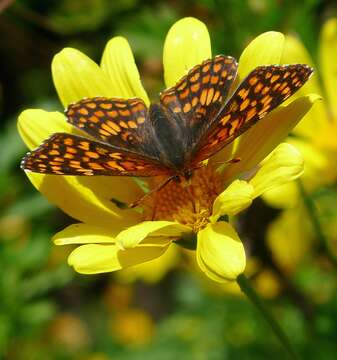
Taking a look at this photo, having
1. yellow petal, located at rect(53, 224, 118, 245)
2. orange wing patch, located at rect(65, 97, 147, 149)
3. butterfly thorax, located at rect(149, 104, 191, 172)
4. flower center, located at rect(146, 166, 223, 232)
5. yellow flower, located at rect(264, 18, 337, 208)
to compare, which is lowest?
yellow flower, located at rect(264, 18, 337, 208)

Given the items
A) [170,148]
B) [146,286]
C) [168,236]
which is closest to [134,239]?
[168,236]

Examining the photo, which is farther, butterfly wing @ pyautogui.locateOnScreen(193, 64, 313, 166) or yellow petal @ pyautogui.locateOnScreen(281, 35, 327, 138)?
yellow petal @ pyautogui.locateOnScreen(281, 35, 327, 138)

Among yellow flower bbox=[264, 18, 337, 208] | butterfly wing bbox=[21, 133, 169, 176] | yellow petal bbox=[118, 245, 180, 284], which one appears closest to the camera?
butterfly wing bbox=[21, 133, 169, 176]

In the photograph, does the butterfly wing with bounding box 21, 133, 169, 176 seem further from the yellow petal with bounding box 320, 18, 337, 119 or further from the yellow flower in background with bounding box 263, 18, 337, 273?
the yellow petal with bounding box 320, 18, 337, 119

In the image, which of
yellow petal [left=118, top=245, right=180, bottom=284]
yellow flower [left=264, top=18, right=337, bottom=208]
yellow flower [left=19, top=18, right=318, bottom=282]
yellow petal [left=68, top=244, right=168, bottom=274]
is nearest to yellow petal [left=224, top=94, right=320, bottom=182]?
yellow flower [left=19, top=18, right=318, bottom=282]

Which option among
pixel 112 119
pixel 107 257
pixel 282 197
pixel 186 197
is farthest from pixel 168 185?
pixel 282 197

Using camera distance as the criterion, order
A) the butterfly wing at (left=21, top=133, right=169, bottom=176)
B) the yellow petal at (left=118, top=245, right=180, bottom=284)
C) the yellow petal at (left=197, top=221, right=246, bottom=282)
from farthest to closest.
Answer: the yellow petal at (left=118, top=245, right=180, bottom=284) < the butterfly wing at (left=21, top=133, right=169, bottom=176) < the yellow petal at (left=197, top=221, right=246, bottom=282)

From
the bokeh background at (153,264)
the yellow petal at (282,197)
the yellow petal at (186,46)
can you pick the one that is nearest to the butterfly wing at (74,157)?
the yellow petal at (186,46)
